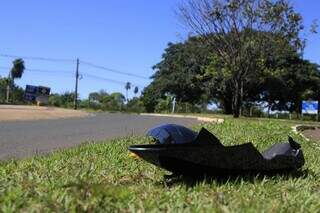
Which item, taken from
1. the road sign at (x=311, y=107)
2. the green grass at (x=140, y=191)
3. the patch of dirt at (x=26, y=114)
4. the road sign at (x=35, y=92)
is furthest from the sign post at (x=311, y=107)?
the green grass at (x=140, y=191)

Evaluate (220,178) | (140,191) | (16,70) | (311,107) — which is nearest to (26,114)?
(220,178)

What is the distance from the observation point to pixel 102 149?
11.1 metres

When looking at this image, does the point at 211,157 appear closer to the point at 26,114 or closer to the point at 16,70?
the point at 26,114

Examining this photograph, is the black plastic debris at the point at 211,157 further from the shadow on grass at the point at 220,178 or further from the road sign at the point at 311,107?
the road sign at the point at 311,107

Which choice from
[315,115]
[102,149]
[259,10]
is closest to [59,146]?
[102,149]

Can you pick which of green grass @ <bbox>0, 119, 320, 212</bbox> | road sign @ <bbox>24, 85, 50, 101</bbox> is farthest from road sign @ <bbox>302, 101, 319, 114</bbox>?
green grass @ <bbox>0, 119, 320, 212</bbox>

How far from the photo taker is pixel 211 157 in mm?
6871

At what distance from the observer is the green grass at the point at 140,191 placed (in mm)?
4969

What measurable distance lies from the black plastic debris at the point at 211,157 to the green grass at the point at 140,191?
152mm

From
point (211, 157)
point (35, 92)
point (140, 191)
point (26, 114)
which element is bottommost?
point (140, 191)

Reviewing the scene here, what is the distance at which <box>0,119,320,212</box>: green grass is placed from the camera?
497 centimetres

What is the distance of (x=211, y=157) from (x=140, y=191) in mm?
1110

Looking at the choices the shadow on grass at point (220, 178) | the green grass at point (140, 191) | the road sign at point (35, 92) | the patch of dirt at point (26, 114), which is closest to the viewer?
the green grass at point (140, 191)

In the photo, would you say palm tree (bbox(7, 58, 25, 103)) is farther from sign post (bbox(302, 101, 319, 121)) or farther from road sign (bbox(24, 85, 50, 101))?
sign post (bbox(302, 101, 319, 121))
